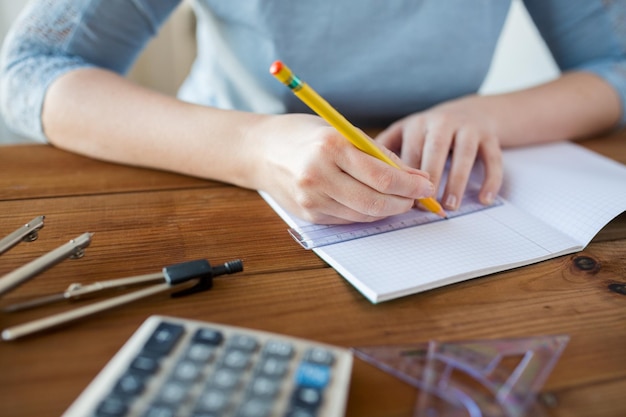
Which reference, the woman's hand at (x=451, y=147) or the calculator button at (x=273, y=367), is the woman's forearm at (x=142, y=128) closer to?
the woman's hand at (x=451, y=147)

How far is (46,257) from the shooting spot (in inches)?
17.1

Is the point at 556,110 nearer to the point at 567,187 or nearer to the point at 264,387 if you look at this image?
the point at 567,187

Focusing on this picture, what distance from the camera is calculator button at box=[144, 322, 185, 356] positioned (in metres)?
0.35

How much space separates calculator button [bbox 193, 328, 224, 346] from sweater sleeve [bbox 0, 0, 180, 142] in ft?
1.52

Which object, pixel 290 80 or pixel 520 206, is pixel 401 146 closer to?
pixel 520 206

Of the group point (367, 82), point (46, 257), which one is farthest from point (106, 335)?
point (367, 82)

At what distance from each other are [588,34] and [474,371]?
771 mm

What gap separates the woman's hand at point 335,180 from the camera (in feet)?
1.67

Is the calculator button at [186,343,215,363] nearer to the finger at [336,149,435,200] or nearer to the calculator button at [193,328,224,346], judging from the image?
the calculator button at [193,328,224,346]

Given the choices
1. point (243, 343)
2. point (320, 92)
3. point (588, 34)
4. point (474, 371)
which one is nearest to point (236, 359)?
point (243, 343)

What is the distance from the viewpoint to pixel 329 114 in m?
0.48

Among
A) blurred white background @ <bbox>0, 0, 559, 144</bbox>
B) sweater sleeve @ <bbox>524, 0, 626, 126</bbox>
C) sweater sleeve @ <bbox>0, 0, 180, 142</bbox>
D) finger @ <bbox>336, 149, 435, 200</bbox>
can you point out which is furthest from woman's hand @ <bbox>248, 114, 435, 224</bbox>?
blurred white background @ <bbox>0, 0, 559, 144</bbox>

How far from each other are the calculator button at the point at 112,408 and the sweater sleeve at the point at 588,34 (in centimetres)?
82

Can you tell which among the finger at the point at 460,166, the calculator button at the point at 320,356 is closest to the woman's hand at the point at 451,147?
the finger at the point at 460,166
